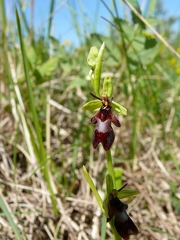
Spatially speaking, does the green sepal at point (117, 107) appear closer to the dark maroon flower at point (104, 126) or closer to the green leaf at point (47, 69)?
the dark maroon flower at point (104, 126)

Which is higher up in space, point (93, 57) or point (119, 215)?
point (93, 57)

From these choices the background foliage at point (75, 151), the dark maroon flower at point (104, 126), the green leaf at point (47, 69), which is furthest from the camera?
the green leaf at point (47, 69)

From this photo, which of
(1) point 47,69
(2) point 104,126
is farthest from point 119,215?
(1) point 47,69

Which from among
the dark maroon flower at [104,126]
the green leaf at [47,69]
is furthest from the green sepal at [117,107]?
the green leaf at [47,69]

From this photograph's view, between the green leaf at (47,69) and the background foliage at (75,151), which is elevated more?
the green leaf at (47,69)

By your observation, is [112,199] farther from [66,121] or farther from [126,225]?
[66,121]

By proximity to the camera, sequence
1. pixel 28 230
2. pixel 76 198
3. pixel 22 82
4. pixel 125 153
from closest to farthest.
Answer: pixel 28 230, pixel 76 198, pixel 125 153, pixel 22 82

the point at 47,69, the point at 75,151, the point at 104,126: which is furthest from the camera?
the point at 47,69

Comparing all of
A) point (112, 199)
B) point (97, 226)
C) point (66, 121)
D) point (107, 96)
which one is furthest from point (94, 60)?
point (66, 121)

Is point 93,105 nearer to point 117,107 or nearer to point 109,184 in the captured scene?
point 117,107
